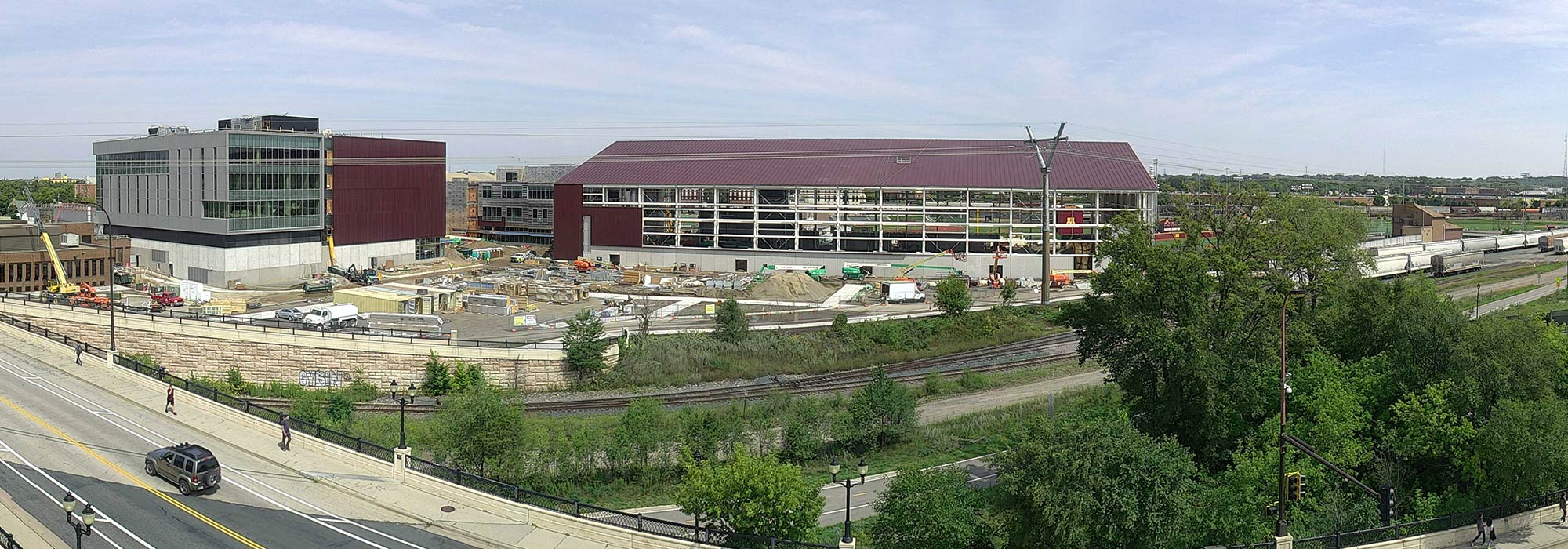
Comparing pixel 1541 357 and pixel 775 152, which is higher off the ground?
pixel 775 152

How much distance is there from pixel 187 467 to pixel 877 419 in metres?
22.7

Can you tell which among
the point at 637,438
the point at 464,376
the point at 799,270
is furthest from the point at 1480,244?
the point at 637,438

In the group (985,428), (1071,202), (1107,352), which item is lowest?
(985,428)

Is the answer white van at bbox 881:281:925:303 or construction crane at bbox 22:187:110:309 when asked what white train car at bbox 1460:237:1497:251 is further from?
construction crane at bbox 22:187:110:309

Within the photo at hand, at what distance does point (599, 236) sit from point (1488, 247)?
8836 cm

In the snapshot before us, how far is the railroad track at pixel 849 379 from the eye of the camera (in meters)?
47.0

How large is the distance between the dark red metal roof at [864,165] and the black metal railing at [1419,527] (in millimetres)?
57900

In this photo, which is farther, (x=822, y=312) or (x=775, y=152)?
(x=775, y=152)

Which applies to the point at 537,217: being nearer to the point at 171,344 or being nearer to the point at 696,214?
the point at 696,214

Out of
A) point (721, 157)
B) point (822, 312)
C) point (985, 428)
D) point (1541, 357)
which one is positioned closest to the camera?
point (1541, 357)

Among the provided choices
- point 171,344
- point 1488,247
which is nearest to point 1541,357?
point 171,344

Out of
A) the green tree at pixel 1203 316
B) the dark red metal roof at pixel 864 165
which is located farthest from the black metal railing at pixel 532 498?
the dark red metal roof at pixel 864 165

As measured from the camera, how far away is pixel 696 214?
300 ft

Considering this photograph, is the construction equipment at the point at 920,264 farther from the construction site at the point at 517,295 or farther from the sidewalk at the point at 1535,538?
the sidewalk at the point at 1535,538
